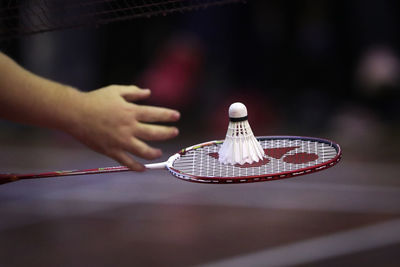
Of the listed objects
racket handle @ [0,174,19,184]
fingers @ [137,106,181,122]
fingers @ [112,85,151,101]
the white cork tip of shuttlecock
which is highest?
the white cork tip of shuttlecock

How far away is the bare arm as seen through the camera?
577 millimetres

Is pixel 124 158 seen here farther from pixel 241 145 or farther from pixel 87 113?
pixel 241 145

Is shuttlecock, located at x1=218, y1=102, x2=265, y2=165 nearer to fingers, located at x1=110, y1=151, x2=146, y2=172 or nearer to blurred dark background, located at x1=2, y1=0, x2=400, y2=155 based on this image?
fingers, located at x1=110, y1=151, x2=146, y2=172

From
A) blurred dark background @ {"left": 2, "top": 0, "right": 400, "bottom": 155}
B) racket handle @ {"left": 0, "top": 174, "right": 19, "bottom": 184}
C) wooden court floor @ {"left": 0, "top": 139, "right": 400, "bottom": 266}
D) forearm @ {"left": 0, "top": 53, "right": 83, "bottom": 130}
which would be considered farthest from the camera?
blurred dark background @ {"left": 2, "top": 0, "right": 400, "bottom": 155}

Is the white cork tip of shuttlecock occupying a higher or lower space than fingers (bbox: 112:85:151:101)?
higher

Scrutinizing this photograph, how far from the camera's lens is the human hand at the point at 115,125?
62 centimetres

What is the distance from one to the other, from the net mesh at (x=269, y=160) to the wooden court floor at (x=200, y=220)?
0.78 metres

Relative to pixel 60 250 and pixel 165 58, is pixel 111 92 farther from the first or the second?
pixel 165 58

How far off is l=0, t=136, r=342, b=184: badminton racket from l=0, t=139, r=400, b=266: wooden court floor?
2.57ft

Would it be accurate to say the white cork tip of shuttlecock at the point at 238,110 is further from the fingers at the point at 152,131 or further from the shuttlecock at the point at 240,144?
the fingers at the point at 152,131

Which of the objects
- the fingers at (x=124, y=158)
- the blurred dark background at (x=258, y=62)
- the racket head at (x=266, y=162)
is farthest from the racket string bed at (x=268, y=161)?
the blurred dark background at (x=258, y=62)

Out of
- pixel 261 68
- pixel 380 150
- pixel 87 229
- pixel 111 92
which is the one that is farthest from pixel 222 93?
pixel 111 92

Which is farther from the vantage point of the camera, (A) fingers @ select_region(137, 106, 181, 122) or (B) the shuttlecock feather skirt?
(B) the shuttlecock feather skirt

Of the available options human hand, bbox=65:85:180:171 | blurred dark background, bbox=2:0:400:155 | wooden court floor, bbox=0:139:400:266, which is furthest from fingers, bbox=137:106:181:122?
blurred dark background, bbox=2:0:400:155
